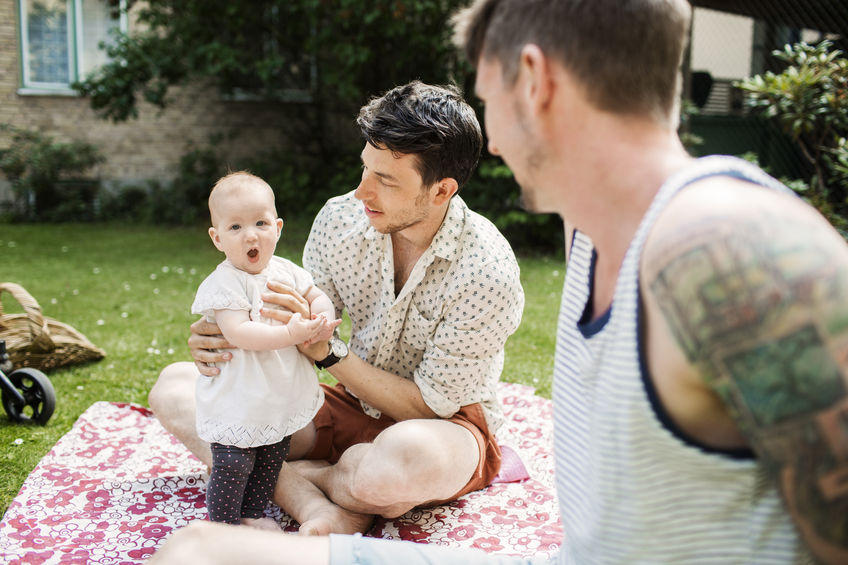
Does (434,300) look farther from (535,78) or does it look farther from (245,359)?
(535,78)

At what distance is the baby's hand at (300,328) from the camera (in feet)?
7.10

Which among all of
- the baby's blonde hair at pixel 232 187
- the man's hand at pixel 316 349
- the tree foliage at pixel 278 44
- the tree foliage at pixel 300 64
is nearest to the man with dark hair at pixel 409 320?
the man's hand at pixel 316 349

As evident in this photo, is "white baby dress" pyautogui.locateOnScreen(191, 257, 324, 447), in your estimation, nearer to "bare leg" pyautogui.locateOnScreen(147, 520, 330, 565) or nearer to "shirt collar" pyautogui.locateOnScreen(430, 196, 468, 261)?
"shirt collar" pyautogui.locateOnScreen(430, 196, 468, 261)

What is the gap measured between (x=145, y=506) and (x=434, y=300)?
125 cm

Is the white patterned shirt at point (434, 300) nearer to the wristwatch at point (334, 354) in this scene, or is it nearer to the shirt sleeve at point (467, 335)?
the shirt sleeve at point (467, 335)

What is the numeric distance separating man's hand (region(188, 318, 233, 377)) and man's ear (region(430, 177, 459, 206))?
2.68ft

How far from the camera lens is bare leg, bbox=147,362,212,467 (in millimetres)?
2679

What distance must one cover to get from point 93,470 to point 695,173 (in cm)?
262

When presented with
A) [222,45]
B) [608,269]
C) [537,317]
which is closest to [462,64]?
[222,45]

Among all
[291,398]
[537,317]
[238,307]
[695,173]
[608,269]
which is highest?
[695,173]

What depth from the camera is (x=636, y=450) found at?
1073mm

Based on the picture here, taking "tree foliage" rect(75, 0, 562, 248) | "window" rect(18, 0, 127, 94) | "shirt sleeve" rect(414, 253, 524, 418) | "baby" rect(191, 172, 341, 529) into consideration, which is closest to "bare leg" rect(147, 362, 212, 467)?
"baby" rect(191, 172, 341, 529)

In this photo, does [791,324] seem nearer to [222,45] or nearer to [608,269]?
[608,269]

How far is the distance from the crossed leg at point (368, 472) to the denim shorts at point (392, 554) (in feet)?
2.62
